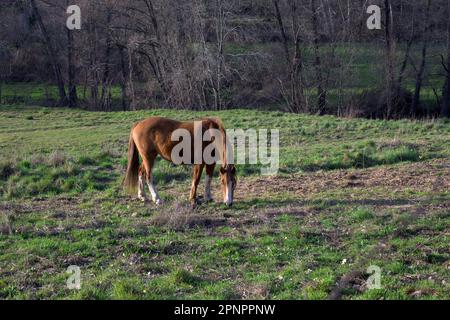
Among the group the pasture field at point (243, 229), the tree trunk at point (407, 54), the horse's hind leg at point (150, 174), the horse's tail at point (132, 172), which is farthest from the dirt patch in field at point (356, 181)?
the tree trunk at point (407, 54)

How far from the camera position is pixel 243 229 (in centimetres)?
879

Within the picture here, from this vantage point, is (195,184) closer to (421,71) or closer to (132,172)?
(132,172)

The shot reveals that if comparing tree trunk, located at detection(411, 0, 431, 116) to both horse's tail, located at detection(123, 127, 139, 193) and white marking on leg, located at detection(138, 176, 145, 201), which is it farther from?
white marking on leg, located at detection(138, 176, 145, 201)

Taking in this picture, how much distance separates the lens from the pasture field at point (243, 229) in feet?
21.6

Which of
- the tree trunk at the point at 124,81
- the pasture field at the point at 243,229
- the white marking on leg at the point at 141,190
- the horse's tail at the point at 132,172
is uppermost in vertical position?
the tree trunk at the point at 124,81

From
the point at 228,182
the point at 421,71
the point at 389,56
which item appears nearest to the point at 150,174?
the point at 228,182

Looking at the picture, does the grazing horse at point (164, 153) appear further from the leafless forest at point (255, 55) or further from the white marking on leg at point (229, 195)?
the leafless forest at point (255, 55)

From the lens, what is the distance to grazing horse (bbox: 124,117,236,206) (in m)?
10.2

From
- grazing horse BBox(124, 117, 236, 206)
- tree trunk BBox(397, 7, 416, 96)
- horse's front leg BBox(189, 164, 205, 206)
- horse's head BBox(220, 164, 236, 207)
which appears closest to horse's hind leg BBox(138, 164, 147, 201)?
grazing horse BBox(124, 117, 236, 206)

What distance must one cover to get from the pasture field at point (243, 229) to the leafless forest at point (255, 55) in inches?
653

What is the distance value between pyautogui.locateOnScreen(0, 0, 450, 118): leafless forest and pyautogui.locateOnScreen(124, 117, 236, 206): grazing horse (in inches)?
794
